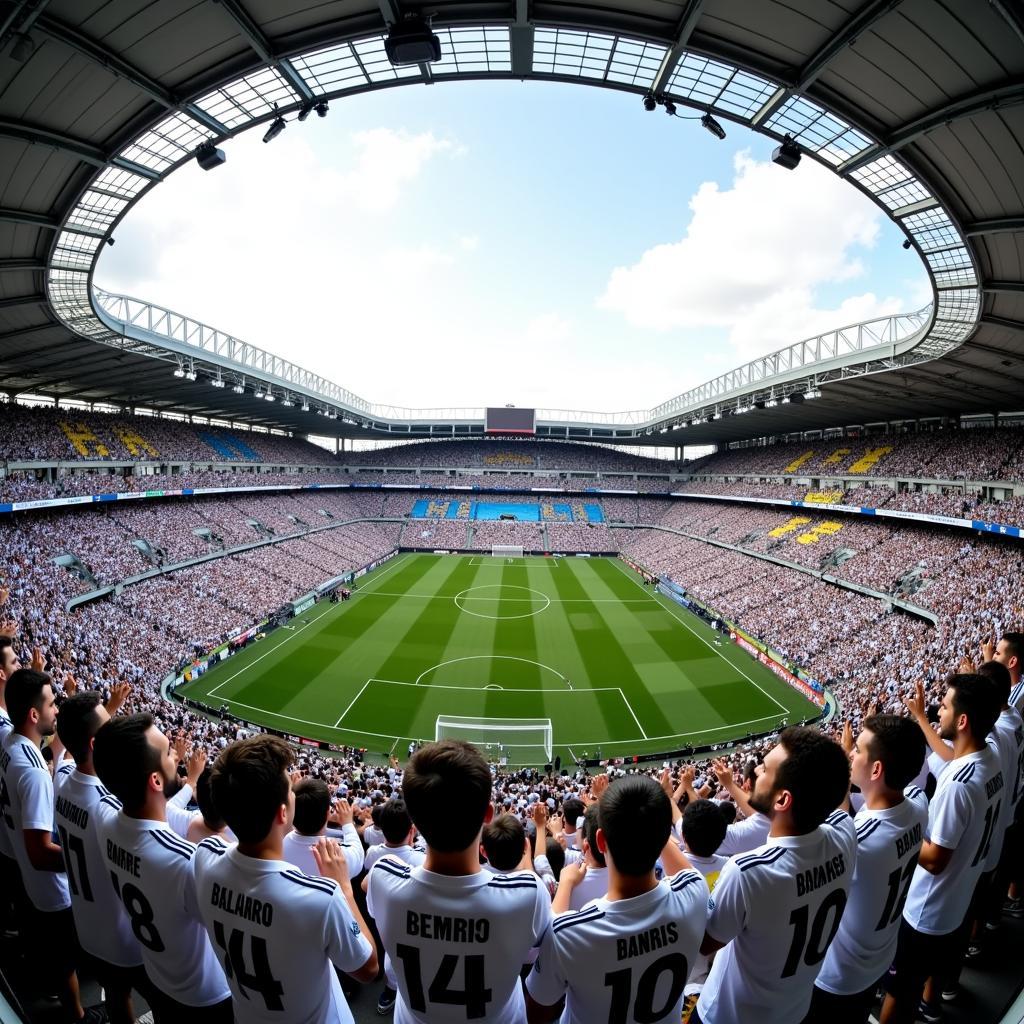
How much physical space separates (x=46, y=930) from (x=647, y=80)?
47.4 feet

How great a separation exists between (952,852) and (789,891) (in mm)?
1916

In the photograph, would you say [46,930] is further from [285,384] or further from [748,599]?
[285,384]

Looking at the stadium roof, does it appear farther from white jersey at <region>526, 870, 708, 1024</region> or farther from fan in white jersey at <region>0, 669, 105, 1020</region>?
white jersey at <region>526, 870, 708, 1024</region>

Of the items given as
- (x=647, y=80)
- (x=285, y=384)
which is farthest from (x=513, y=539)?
(x=647, y=80)

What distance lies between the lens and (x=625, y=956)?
2.29 metres

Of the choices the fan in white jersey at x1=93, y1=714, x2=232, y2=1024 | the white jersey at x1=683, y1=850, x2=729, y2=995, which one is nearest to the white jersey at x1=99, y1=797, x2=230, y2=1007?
the fan in white jersey at x1=93, y1=714, x2=232, y2=1024

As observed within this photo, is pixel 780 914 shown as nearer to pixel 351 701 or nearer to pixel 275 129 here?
pixel 275 129

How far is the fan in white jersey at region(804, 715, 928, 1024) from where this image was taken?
312cm

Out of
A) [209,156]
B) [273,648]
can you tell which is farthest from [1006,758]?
[273,648]

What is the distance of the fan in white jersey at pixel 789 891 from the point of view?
104 inches

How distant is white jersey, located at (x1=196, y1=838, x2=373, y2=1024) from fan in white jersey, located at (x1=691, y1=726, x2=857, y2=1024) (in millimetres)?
1786

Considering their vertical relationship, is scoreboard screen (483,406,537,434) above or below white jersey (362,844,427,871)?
above

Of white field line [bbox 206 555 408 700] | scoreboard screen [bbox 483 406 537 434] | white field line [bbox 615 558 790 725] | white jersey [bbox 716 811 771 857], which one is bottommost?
white field line [bbox 206 555 408 700]

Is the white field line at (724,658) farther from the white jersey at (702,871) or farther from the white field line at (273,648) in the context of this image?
the white field line at (273,648)
